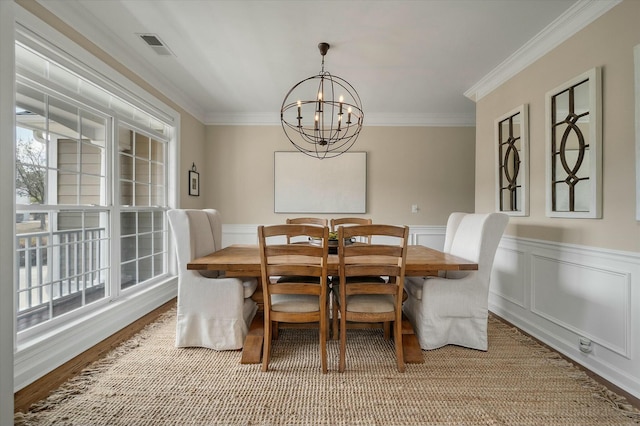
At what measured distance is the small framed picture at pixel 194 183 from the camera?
4.13 metres

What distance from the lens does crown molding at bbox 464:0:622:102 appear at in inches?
80.0

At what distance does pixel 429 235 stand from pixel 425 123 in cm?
174

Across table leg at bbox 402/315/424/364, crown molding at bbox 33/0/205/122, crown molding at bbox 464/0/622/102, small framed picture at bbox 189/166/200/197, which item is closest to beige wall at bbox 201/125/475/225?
small framed picture at bbox 189/166/200/197

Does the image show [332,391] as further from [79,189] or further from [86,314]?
[79,189]

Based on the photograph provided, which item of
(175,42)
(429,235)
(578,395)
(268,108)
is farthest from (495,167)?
(175,42)

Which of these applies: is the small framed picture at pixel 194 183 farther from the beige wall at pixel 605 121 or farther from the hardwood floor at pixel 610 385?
the hardwood floor at pixel 610 385

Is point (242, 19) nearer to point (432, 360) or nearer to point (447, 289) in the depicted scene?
point (447, 289)

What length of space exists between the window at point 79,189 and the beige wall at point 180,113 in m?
0.18

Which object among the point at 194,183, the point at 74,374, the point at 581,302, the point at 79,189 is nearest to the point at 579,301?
the point at 581,302

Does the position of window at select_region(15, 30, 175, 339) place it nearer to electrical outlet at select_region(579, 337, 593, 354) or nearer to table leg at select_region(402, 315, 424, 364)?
table leg at select_region(402, 315, 424, 364)

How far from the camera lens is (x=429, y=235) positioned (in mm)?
4613

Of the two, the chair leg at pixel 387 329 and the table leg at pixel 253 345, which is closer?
the table leg at pixel 253 345

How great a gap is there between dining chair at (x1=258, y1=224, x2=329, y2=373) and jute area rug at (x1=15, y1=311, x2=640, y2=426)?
23 cm

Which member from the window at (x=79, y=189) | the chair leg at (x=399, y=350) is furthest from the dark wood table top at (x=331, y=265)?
the window at (x=79, y=189)
